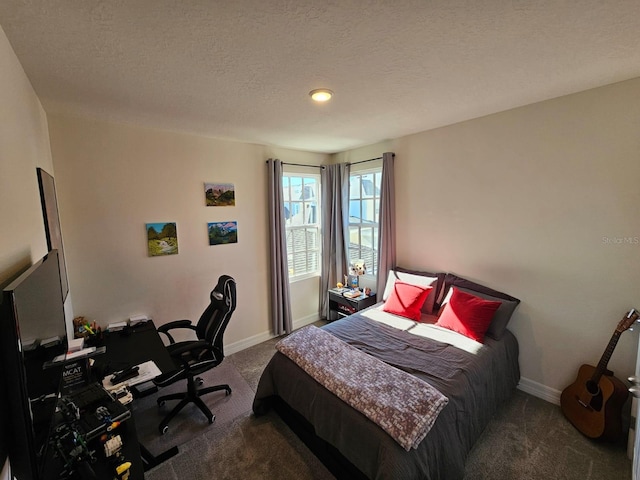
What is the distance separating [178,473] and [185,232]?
1.99 m

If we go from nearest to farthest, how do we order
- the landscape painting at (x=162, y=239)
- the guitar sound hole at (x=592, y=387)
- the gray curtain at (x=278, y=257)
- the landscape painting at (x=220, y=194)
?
the guitar sound hole at (x=592, y=387), the landscape painting at (x=162, y=239), the landscape painting at (x=220, y=194), the gray curtain at (x=278, y=257)

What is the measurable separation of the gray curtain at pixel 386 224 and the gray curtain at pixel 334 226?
2.06 ft

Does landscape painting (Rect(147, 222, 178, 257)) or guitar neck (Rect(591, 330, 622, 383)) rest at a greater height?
landscape painting (Rect(147, 222, 178, 257))

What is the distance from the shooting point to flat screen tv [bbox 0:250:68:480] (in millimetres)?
689

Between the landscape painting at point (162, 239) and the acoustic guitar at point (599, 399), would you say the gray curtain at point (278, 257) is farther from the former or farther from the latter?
the acoustic guitar at point (599, 399)

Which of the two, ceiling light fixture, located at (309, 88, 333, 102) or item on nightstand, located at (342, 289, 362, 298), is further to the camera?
item on nightstand, located at (342, 289, 362, 298)

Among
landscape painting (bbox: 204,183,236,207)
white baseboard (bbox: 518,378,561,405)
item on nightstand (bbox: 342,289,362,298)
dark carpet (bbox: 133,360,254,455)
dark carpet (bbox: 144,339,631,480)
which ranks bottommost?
dark carpet (bbox: 133,360,254,455)

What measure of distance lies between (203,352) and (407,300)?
196 cm

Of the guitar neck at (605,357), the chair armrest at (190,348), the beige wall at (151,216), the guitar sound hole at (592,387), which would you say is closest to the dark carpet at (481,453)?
the guitar sound hole at (592,387)

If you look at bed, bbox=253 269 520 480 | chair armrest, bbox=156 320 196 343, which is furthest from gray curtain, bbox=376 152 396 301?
chair armrest, bbox=156 320 196 343

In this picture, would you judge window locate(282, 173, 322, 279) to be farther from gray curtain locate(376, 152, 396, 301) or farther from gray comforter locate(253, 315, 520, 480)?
gray comforter locate(253, 315, 520, 480)

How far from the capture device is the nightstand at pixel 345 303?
11.1 feet

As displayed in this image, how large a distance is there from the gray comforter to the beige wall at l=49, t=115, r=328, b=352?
1328 millimetres

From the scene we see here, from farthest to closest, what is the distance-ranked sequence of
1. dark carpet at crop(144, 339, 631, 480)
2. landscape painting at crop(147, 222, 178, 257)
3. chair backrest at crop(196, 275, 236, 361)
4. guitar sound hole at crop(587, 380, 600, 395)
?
1. landscape painting at crop(147, 222, 178, 257)
2. chair backrest at crop(196, 275, 236, 361)
3. guitar sound hole at crop(587, 380, 600, 395)
4. dark carpet at crop(144, 339, 631, 480)
